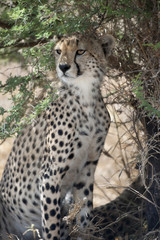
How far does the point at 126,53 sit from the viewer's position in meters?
4.34

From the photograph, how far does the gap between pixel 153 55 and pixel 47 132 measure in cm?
109

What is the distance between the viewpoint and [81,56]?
3.82 m

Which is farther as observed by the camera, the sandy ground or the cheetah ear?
the sandy ground

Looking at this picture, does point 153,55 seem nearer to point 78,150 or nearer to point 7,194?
point 78,150

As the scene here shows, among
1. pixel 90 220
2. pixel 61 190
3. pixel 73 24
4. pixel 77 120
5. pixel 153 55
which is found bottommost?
pixel 90 220

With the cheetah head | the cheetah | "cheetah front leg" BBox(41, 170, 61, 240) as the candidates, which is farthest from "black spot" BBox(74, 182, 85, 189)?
the cheetah head

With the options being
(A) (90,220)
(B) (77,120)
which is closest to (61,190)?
(A) (90,220)

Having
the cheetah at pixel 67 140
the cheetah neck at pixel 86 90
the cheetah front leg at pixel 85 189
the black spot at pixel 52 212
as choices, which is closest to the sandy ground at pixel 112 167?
the cheetah front leg at pixel 85 189

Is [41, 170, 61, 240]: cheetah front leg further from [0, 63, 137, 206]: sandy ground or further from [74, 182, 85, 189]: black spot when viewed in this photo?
[0, 63, 137, 206]: sandy ground

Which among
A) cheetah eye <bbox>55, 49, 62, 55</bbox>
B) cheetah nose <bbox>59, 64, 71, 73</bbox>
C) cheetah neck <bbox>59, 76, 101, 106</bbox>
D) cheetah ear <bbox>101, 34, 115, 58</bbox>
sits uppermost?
cheetah ear <bbox>101, 34, 115, 58</bbox>

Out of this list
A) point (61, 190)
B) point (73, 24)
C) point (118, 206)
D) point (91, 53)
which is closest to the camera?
point (73, 24)

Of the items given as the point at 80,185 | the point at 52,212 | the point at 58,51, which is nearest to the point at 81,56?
the point at 58,51

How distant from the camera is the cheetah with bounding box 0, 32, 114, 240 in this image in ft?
12.6

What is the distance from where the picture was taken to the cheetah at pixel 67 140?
12.6 feet
